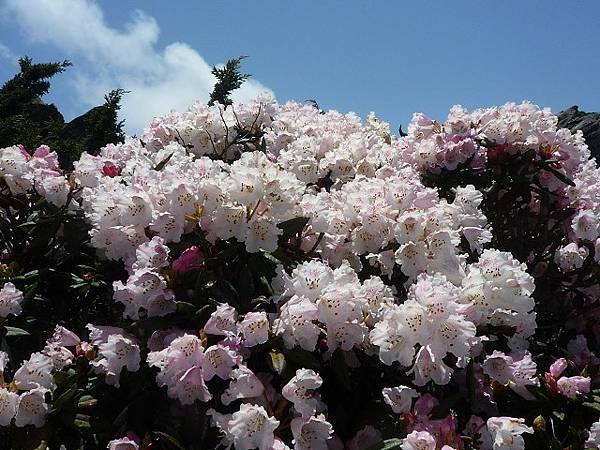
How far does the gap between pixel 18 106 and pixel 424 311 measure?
10.6m

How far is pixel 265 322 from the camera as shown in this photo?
6.27ft

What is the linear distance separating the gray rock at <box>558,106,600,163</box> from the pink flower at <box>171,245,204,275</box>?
489 cm

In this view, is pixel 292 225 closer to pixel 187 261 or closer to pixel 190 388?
pixel 187 261

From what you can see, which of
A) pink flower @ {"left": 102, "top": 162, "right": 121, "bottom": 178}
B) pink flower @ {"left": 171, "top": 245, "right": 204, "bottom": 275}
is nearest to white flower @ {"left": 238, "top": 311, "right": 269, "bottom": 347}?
pink flower @ {"left": 171, "top": 245, "right": 204, "bottom": 275}

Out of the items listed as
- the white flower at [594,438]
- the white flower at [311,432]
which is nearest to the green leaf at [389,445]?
the white flower at [311,432]

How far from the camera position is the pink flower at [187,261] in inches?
80.6

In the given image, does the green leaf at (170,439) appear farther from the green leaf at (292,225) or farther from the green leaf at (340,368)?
the green leaf at (292,225)

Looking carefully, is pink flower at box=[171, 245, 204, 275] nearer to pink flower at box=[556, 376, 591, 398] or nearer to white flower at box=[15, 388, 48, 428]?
white flower at box=[15, 388, 48, 428]

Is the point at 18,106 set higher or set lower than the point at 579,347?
higher

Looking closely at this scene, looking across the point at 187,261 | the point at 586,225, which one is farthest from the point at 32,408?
the point at 586,225

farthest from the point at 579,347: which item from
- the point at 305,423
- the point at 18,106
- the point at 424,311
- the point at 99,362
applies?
the point at 18,106

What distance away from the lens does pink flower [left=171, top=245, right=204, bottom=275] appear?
205 centimetres

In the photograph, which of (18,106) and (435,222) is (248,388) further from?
(18,106)

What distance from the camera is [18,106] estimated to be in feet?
36.2
